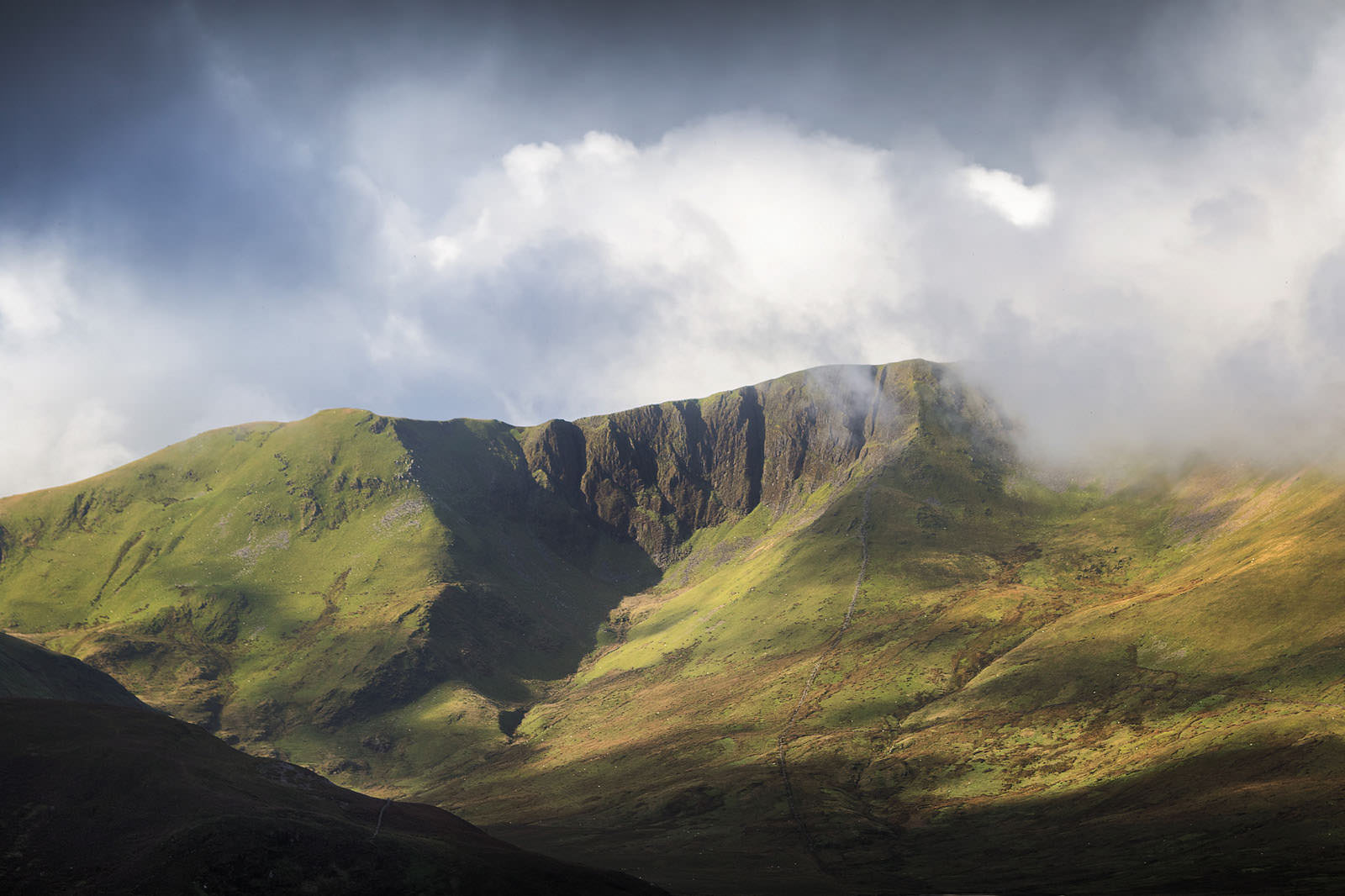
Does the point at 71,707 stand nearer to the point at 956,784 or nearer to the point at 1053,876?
the point at 1053,876

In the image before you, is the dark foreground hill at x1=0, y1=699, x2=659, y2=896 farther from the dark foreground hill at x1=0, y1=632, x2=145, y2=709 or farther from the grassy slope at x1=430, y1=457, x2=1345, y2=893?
the dark foreground hill at x1=0, y1=632, x2=145, y2=709

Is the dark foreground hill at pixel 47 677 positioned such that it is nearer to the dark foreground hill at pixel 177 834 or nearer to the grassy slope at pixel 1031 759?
the dark foreground hill at pixel 177 834

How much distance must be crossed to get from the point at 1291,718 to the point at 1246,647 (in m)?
32.9

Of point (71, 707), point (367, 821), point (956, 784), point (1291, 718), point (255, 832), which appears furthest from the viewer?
point (956, 784)

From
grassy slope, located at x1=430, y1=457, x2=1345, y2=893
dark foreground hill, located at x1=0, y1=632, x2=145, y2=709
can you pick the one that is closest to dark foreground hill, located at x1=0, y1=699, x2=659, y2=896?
grassy slope, located at x1=430, y1=457, x2=1345, y2=893

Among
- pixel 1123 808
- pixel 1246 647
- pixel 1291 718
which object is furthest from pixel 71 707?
pixel 1246 647

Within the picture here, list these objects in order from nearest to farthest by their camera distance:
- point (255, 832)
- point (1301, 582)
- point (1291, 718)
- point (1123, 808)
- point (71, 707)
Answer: point (255, 832)
point (71, 707)
point (1123, 808)
point (1291, 718)
point (1301, 582)

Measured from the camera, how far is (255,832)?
63.5 meters

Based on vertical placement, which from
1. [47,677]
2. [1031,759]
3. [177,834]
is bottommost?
[1031,759]

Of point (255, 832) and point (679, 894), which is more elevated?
point (255, 832)

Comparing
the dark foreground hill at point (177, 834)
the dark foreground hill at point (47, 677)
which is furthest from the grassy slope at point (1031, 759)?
the dark foreground hill at point (47, 677)

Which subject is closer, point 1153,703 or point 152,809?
point 152,809

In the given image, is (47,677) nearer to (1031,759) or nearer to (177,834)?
(177,834)

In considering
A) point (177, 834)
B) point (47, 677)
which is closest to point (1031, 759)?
point (177, 834)
